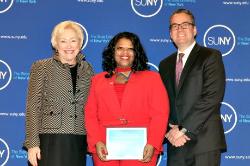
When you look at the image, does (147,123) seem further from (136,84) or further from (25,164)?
(25,164)

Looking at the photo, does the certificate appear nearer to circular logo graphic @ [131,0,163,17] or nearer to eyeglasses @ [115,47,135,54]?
eyeglasses @ [115,47,135,54]

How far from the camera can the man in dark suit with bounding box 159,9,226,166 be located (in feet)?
10.5

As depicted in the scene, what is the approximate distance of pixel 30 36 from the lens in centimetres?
420

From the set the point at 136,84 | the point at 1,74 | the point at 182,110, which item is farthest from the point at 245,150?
the point at 1,74

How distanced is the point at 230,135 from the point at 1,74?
2415 mm

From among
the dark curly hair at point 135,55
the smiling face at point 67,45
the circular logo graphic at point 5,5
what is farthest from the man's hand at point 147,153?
the circular logo graphic at point 5,5

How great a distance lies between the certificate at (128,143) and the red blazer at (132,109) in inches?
2.6

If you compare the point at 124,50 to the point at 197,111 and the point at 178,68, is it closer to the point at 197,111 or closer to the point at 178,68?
the point at 178,68

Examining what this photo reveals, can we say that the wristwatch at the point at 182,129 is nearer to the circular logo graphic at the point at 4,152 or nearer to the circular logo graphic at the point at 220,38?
the circular logo graphic at the point at 220,38

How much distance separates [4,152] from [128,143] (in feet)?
5.47

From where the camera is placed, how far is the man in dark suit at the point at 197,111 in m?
3.19

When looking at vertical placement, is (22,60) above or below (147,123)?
above

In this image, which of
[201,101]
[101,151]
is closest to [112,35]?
[201,101]

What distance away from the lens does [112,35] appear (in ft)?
13.9
